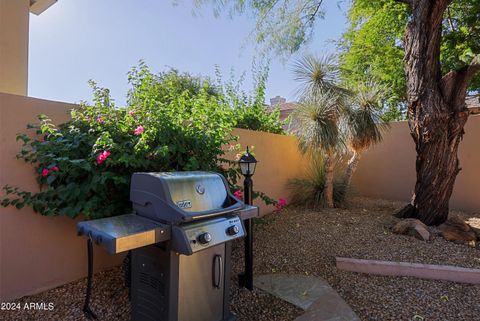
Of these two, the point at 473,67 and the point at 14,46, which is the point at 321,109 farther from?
the point at 14,46

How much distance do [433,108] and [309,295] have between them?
12.0ft

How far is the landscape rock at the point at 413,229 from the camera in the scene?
3.87 metres

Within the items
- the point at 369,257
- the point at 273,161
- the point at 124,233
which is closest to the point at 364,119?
the point at 273,161

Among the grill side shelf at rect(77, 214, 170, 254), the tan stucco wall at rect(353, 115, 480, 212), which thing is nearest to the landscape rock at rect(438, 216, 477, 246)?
the tan stucco wall at rect(353, 115, 480, 212)

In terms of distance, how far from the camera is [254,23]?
5844mm

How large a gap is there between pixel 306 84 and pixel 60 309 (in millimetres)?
5579

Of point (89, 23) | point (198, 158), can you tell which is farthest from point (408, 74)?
point (89, 23)

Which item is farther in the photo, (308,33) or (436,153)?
(308,33)

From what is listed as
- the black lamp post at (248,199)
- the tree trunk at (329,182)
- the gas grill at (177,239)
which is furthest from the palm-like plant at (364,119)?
the gas grill at (177,239)

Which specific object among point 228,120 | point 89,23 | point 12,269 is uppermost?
point 89,23

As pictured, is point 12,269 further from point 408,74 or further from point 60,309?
point 408,74

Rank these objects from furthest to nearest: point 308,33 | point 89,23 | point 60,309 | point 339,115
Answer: point 308,33 → point 339,115 → point 89,23 → point 60,309

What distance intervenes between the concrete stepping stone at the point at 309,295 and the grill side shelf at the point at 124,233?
60.0 inches

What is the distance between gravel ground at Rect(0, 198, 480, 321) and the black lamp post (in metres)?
0.11
